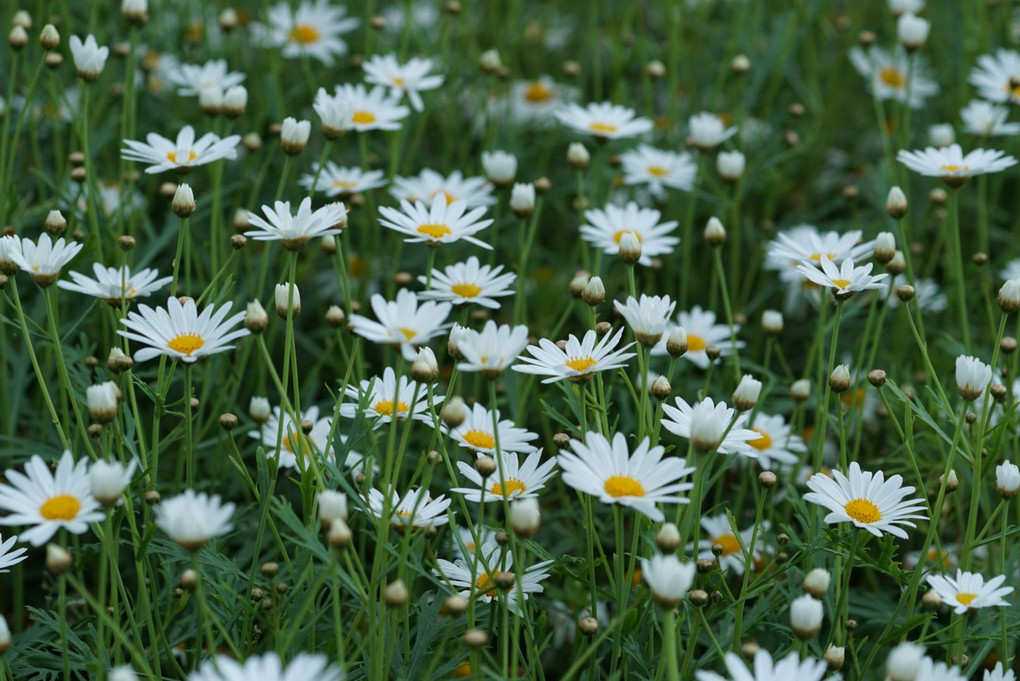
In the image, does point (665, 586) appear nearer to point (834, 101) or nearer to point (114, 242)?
point (114, 242)

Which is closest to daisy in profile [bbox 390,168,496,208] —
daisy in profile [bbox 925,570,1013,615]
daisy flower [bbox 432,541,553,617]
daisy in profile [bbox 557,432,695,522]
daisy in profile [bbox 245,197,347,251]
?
daisy in profile [bbox 245,197,347,251]

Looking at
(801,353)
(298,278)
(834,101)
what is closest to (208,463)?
(298,278)

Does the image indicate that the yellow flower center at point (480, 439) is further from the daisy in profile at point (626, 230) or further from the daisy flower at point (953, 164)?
the daisy flower at point (953, 164)

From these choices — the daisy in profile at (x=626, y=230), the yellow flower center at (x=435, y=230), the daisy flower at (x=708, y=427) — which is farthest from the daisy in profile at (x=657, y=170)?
the daisy flower at (x=708, y=427)

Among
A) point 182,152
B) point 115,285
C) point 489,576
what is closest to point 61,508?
point 115,285

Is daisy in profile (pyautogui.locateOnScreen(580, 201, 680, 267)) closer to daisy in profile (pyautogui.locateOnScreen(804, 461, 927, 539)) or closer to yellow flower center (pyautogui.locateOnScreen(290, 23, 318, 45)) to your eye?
daisy in profile (pyautogui.locateOnScreen(804, 461, 927, 539))

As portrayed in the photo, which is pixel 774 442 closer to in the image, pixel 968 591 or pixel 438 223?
pixel 968 591
